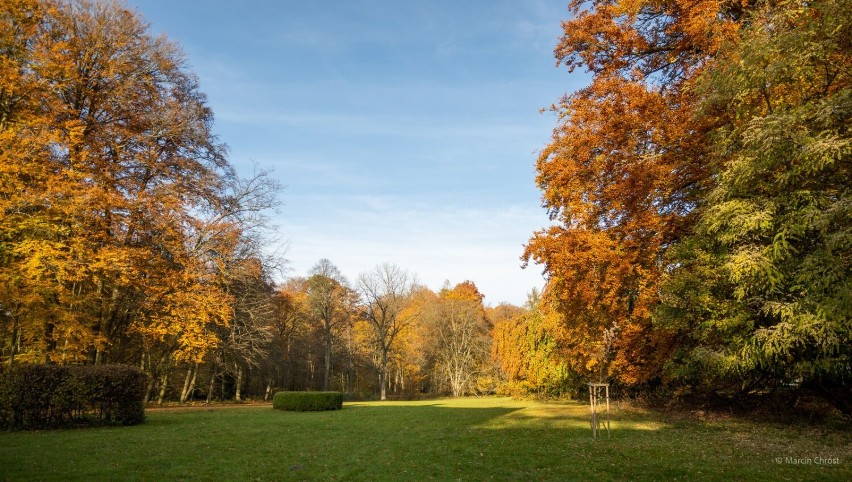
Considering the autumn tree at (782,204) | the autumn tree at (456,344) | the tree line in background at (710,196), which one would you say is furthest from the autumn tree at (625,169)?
the autumn tree at (456,344)

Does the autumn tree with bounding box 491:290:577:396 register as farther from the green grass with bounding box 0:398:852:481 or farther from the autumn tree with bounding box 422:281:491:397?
the autumn tree with bounding box 422:281:491:397

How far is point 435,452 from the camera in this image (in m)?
9.45

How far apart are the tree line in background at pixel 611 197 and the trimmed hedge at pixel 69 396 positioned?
5.06ft

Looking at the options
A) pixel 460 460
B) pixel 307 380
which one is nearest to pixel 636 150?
pixel 460 460

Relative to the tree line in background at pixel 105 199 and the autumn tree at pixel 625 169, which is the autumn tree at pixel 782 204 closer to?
the autumn tree at pixel 625 169

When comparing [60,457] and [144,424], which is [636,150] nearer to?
[60,457]

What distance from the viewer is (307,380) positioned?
44.4 meters

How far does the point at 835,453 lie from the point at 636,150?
8.94m

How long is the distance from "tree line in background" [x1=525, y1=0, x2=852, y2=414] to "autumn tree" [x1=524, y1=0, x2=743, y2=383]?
0.06 m

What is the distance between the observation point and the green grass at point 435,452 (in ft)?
23.7

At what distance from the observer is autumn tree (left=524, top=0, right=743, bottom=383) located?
13266 millimetres

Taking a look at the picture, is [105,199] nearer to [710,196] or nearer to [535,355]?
[710,196]

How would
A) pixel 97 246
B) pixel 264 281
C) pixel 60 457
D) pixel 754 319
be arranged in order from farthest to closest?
pixel 264 281
pixel 97 246
pixel 754 319
pixel 60 457

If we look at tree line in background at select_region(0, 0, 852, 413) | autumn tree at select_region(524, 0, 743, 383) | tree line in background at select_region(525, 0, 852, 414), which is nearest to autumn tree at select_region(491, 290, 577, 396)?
tree line in background at select_region(0, 0, 852, 413)
